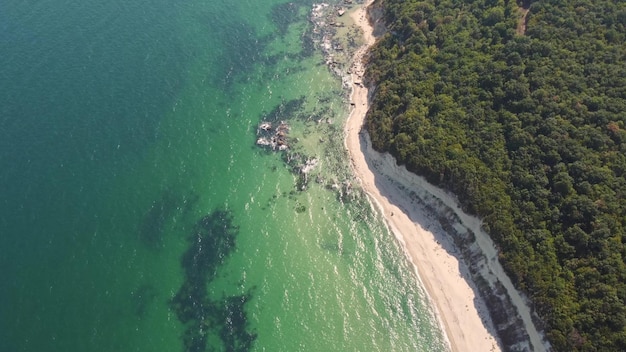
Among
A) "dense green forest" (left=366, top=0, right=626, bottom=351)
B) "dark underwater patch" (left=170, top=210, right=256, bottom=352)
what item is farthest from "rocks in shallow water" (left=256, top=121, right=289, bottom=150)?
"dark underwater patch" (left=170, top=210, right=256, bottom=352)

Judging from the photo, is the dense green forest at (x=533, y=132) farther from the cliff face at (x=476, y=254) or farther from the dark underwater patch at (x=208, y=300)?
the dark underwater patch at (x=208, y=300)

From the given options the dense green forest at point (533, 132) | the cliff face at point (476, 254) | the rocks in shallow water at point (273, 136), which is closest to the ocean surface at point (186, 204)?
the rocks in shallow water at point (273, 136)

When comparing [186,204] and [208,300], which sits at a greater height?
[186,204]

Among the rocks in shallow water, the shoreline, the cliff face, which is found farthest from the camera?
the rocks in shallow water

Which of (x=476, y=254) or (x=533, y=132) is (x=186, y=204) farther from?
(x=533, y=132)

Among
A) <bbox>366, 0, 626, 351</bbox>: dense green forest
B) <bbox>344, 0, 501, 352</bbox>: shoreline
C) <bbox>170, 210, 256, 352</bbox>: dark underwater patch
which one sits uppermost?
<bbox>366, 0, 626, 351</bbox>: dense green forest

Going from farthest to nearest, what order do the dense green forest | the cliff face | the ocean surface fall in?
1. the ocean surface
2. the cliff face
3. the dense green forest

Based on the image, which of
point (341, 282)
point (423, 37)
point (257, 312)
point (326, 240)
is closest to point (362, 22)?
point (423, 37)

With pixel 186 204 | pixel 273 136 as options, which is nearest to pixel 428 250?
pixel 273 136

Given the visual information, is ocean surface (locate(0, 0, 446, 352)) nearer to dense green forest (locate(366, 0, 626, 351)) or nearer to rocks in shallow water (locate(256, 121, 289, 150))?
rocks in shallow water (locate(256, 121, 289, 150))
